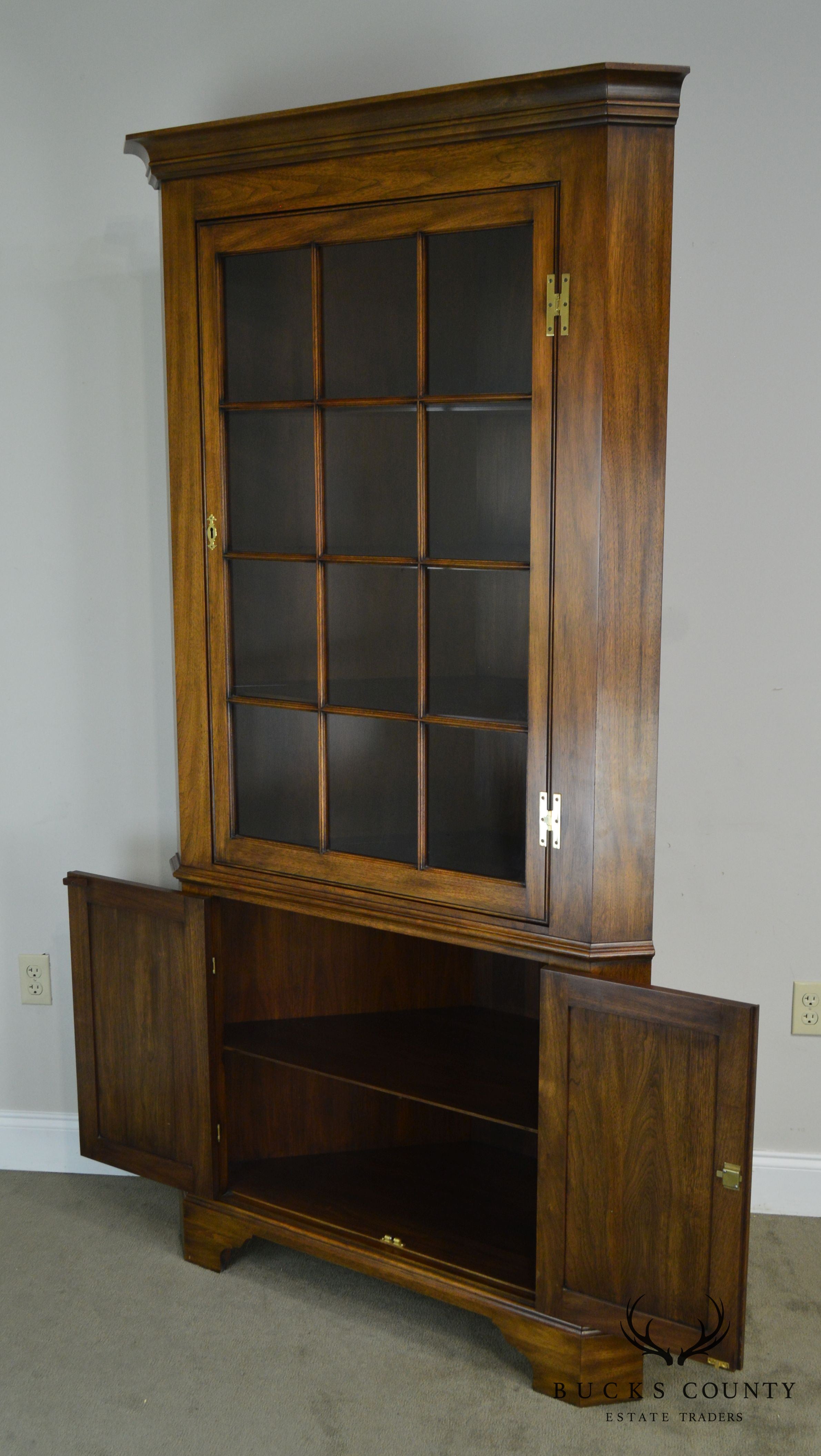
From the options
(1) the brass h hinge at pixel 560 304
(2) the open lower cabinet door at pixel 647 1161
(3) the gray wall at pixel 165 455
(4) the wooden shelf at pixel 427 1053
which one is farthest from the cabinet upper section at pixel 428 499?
(3) the gray wall at pixel 165 455

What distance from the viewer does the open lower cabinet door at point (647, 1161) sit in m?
1.62

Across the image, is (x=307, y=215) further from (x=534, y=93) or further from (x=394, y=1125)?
(x=394, y=1125)

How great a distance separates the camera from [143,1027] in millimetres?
2133

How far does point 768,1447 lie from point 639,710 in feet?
3.57

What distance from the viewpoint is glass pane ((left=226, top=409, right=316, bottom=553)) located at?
1878mm

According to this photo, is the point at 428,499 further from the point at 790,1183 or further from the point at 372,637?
the point at 790,1183

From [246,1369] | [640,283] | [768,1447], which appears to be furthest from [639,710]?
[246,1369]

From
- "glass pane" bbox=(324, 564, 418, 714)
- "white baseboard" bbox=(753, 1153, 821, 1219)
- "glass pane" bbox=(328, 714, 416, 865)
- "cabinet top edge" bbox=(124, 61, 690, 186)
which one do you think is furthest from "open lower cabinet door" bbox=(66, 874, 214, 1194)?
"cabinet top edge" bbox=(124, 61, 690, 186)

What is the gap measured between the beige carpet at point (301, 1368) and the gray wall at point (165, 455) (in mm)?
425

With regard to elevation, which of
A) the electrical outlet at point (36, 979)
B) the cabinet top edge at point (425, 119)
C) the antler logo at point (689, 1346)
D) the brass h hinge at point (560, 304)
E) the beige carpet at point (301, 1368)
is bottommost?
the beige carpet at point (301, 1368)

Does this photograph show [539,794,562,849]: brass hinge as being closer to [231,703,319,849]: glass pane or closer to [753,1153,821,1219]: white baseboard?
[231,703,319,849]: glass pane

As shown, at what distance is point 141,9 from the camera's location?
7.29 ft

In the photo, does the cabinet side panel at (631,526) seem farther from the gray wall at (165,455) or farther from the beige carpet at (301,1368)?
the beige carpet at (301,1368)

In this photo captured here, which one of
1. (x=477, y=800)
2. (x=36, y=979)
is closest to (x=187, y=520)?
(x=477, y=800)
